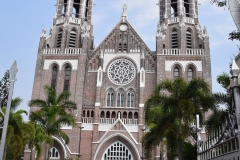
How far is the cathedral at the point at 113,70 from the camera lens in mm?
30109

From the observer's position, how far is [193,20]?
36406mm

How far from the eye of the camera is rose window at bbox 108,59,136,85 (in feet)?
109

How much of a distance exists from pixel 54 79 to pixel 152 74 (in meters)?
11.8

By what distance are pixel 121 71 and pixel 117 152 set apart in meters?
9.47

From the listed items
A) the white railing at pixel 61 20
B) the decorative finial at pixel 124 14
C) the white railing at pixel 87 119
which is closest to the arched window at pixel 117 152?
the white railing at pixel 87 119

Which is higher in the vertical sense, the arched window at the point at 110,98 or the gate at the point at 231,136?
the arched window at the point at 110,98

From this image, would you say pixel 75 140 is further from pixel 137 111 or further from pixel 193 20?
pixel 193 20

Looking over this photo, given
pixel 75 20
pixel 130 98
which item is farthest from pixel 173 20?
pixel 75 20

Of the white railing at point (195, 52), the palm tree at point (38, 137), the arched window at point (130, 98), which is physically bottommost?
the palm tree at point (38, 137)

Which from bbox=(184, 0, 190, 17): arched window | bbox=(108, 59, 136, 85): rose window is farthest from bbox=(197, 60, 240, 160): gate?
bbox=(184, 0, 190, 17): arched window

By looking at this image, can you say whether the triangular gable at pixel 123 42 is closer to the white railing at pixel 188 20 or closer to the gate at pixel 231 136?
the white railing at pixel 188 20

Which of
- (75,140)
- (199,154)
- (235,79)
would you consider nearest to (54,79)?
(75,140)

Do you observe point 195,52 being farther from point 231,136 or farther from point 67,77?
point 231,136

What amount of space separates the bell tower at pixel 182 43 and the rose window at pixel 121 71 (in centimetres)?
336
